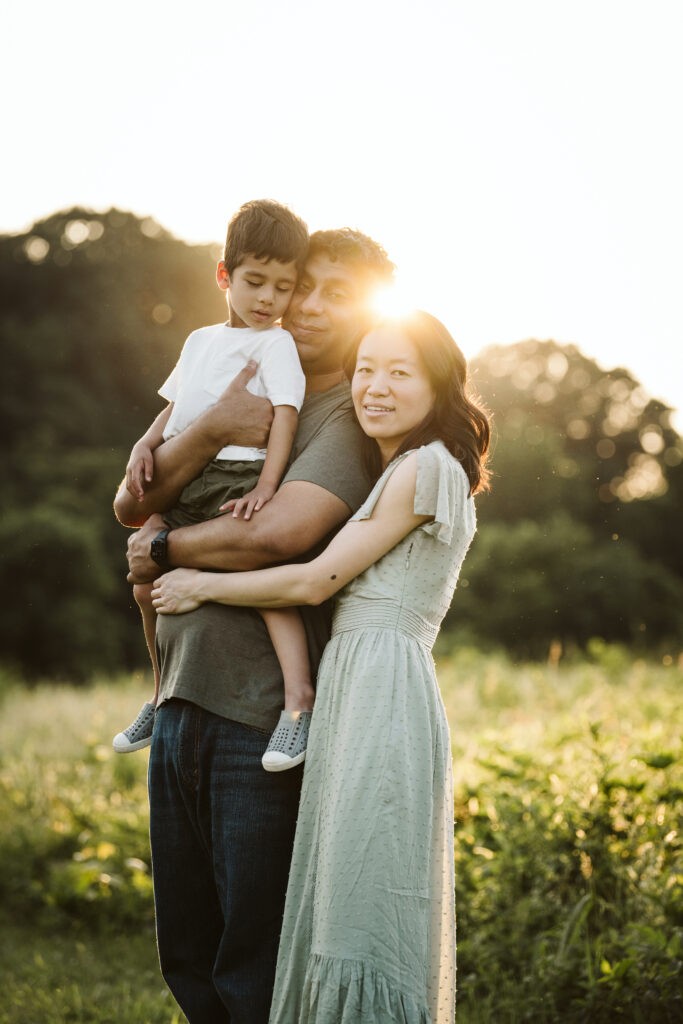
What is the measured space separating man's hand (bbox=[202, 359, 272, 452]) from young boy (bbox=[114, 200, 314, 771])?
3cm

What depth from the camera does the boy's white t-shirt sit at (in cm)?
281

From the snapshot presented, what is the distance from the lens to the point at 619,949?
3.86 meters

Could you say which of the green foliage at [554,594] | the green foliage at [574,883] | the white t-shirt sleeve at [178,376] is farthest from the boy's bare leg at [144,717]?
the green foliage at [554,594]

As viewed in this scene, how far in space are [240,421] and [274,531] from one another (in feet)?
1.18

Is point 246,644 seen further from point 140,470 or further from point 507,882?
point 507,882

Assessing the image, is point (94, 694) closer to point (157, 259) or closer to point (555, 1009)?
point (555, 1009)

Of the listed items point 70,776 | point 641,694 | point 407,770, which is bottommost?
point 70,776

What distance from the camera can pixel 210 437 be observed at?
2770mm

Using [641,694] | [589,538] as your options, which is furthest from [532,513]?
[641,694]

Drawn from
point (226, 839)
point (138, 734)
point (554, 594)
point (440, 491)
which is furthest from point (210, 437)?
point (554, 594)

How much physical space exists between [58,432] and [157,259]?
4.70m

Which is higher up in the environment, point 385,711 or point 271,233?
point 271,233

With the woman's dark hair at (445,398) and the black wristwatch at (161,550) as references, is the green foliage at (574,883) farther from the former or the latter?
the black wristwatch at (161,550)

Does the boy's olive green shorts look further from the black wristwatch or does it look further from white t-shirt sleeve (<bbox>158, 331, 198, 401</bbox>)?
white t-shirt sleeve (<bbox>158, 331, 198, 401</bbox>)
